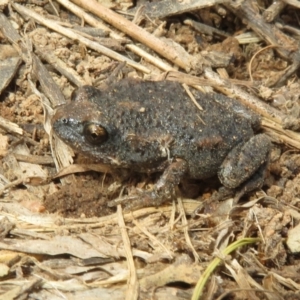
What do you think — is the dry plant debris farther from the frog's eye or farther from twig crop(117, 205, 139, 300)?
the frog's eye

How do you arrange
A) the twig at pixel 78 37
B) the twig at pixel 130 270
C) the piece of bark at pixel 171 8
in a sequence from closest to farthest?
the twig at pixel 130 270
the twig at pixel 78 37
the piece of bark at pixel 171 8

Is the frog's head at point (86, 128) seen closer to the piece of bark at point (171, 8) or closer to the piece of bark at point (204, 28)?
the piece of bark at point (171, 8)

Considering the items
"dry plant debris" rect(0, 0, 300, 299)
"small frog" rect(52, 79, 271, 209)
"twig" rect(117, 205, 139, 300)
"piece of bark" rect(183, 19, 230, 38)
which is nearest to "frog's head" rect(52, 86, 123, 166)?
"small frog" rect(52, 79, 271, 209)

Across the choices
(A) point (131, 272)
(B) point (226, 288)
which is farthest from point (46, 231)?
(B) point (226, 288)

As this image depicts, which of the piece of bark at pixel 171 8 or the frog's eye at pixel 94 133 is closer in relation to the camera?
the frog's eye at pixel 94 133

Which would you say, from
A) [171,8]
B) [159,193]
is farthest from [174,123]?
[171,8]

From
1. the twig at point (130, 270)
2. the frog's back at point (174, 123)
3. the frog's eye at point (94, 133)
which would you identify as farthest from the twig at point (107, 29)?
the twig at point (130, 270)
